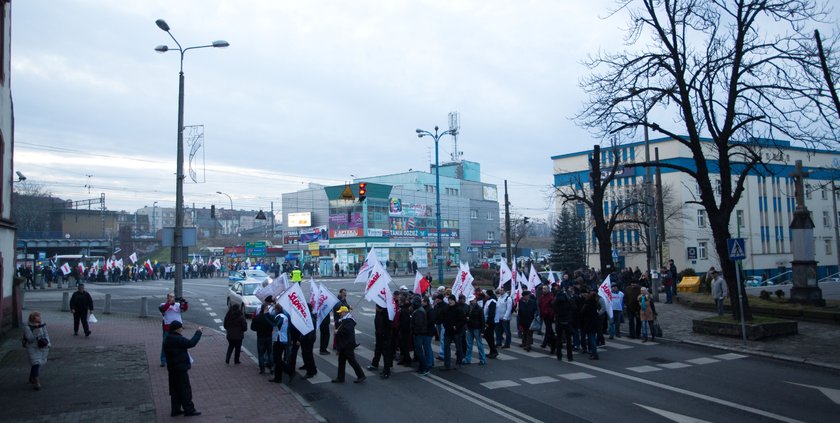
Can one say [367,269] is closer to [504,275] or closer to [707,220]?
[504,275]

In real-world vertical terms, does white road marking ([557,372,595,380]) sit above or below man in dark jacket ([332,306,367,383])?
below

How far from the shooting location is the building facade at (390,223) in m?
73.9

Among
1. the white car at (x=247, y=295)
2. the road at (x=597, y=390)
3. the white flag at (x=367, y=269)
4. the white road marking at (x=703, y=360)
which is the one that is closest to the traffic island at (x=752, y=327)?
the road at (x=597, y=390)

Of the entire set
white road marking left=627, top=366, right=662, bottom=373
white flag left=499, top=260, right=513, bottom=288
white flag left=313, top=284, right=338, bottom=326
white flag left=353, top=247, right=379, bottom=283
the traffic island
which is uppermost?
white flag left=353, top=247, right=379, bottom=283

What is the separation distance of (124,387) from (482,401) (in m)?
6.86

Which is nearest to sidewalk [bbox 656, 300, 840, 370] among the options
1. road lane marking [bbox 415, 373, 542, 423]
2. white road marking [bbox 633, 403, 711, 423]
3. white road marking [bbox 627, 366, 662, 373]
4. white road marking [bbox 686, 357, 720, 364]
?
white road marking [bbox 686, 357, 720, 364]

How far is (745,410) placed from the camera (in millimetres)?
9375

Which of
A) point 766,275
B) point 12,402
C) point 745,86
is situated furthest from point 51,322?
point 766,275

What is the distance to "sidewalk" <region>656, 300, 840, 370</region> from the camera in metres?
13.8

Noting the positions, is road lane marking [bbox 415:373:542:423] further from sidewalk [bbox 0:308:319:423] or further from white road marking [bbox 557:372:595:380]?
sidewalk [bbox 0:308:319:423]

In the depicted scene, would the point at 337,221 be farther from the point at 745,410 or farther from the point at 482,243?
the point at 745,410

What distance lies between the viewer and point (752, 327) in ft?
52.9

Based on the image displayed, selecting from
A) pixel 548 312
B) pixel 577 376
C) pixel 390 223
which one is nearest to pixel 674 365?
pixel 577 376

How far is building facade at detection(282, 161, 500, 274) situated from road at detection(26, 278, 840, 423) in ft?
175
